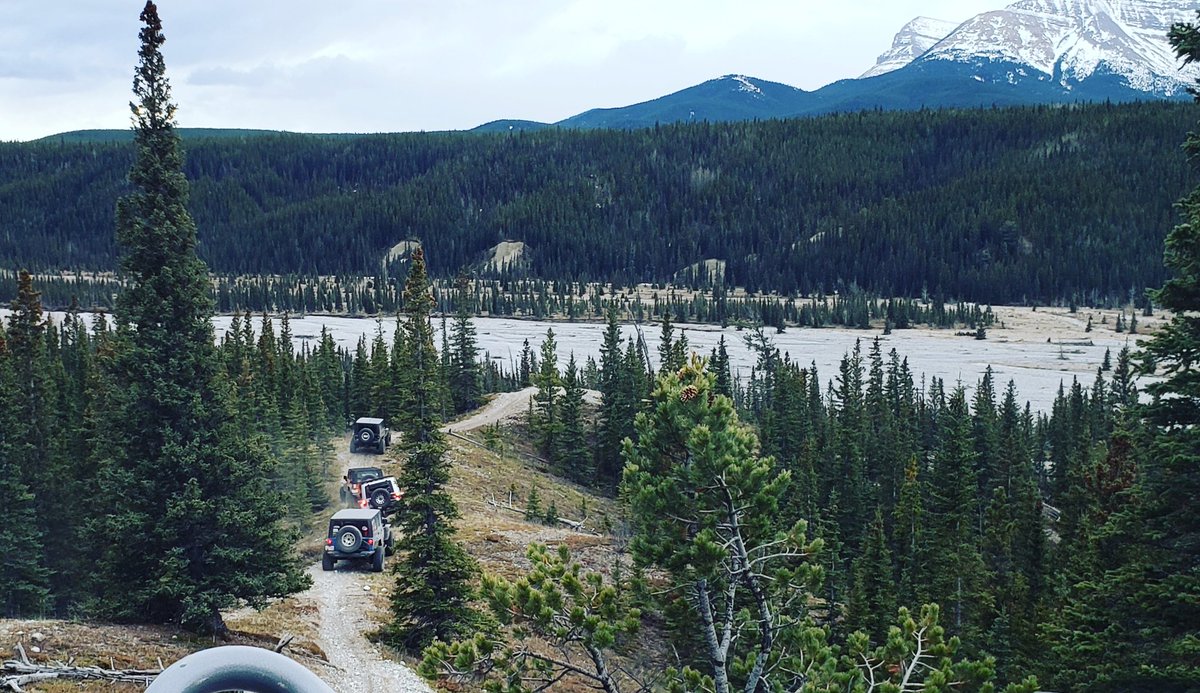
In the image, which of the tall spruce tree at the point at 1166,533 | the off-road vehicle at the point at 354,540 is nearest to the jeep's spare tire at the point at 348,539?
the off-road vehicle at the point at 354,540

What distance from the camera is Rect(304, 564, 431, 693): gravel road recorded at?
21.2 m

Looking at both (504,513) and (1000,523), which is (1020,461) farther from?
(504,513)

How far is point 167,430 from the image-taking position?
19609mm

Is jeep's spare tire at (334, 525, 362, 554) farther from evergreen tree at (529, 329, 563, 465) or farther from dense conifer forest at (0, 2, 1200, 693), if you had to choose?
evergreen tree at (529, 329, 563, 465)

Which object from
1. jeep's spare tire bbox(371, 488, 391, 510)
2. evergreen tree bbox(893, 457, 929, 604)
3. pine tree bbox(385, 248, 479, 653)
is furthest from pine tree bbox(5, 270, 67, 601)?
evergreen tree bbox(893, 457, 929, 604)

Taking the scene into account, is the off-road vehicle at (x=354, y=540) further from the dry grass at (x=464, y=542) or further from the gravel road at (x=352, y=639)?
the dry grass at (x=464, y=542)

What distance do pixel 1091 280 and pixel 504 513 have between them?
175658mm

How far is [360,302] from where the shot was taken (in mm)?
196000

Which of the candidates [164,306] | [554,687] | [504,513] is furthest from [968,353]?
[164,306]

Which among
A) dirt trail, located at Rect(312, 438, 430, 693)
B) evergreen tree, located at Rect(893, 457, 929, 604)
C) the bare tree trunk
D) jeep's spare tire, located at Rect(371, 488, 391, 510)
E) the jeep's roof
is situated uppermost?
the bare tree trunk

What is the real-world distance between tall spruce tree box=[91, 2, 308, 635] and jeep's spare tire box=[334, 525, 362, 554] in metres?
11.7

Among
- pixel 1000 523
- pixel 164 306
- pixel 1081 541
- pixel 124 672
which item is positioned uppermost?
pixel 164 306

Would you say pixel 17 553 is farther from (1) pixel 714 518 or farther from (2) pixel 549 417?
(2) pixel 549 417

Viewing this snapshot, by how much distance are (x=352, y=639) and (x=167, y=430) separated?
8.56m
